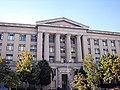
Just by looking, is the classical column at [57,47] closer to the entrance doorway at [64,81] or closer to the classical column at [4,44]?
the entrance doorway at [64,81]

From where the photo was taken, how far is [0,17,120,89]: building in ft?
143

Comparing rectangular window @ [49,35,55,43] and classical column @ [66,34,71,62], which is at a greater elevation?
rectangular window @ [49,35,55,43]

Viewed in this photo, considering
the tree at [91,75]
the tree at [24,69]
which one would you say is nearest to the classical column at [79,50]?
the tree at [91,75]

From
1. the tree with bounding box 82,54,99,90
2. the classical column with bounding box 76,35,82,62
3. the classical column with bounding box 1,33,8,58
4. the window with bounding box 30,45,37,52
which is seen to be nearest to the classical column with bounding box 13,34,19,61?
the classical column with bounding box 1,33,8,58

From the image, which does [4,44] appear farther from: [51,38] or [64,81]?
[64,81]

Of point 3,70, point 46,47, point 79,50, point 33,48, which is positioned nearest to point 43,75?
point 3,70

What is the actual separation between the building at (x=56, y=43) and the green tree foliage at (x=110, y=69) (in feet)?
31.9

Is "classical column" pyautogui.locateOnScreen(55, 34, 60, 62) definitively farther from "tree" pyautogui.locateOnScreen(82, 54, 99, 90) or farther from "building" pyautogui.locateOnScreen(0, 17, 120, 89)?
"tree" pyautogui.locateOnScreen(82, 54, 99, 90)

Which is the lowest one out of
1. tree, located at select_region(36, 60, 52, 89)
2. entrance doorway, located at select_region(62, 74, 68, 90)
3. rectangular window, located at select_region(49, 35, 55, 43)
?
entrance doorway, located at select_region(62, 74, 68, 90)

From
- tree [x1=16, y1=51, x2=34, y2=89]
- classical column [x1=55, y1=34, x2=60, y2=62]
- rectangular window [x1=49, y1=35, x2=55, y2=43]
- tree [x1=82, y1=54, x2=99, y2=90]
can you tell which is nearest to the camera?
tree [x1=82, y1=54, x2=99, y2=90]

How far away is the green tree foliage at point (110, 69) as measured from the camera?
32969mm

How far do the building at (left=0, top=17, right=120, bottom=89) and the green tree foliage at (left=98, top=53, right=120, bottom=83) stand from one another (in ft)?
31.9

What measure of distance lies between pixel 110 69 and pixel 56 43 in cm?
1769

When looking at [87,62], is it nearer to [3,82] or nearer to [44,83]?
[44,83]
